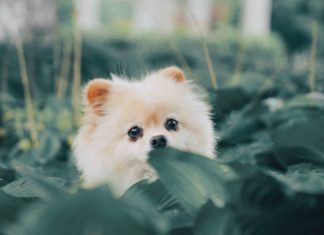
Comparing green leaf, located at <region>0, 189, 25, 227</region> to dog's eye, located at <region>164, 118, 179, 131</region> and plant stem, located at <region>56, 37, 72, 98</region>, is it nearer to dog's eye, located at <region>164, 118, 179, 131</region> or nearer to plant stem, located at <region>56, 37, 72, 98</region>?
dog's eye, located at <region>164, 118, 179, 131</region>

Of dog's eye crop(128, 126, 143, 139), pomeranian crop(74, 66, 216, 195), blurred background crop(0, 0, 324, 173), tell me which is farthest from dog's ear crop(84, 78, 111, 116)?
blurred background crop(0, 0, 324, 173)

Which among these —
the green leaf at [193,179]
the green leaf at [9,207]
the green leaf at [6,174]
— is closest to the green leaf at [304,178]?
the green leaf at [193,179]

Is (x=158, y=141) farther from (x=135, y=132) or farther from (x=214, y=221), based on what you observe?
(x=214, y=221)

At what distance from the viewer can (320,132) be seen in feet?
6.67

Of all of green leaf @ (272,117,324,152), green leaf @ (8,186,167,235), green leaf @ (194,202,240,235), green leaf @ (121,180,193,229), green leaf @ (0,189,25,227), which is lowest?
green leaf @ (272,117,324,152)

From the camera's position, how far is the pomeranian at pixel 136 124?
105 inches

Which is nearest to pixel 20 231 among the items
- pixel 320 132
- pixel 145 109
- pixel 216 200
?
pixel 216 200

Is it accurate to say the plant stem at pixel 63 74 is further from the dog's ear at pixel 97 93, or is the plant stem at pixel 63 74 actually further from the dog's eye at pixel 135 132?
the dog's eye at pixel 135 132

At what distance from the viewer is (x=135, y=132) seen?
2746 mm

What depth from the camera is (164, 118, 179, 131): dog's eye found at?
2.77m

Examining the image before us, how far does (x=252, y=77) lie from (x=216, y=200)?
3012 mm

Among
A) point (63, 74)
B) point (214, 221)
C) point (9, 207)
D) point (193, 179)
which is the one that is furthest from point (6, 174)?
point (63, 74)

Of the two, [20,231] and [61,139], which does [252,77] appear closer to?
[61,139]

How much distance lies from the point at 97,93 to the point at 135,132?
25 cm
